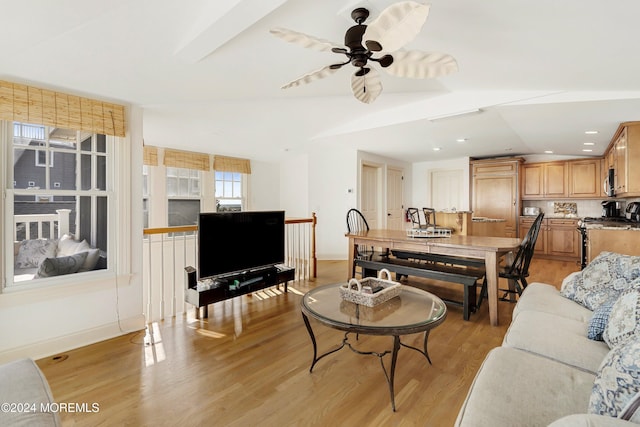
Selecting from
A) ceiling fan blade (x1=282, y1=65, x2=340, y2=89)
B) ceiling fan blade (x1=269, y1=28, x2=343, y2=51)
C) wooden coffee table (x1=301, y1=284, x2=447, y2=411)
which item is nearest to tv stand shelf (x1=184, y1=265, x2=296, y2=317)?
wooden coffee table (x1=301, y1=284, x2=447, y2=411)

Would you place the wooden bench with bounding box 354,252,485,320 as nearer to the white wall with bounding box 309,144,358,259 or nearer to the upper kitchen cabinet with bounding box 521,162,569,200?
the white wall with bounding box 309,144,358,259

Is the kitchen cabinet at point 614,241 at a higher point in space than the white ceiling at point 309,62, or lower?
lower

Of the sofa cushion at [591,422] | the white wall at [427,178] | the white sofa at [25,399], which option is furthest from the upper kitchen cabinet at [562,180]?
the white sofa at [25,399]

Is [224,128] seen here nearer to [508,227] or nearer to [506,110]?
[506,110]

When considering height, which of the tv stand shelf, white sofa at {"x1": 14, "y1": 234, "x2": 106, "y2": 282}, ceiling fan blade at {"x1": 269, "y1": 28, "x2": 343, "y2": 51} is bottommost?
the tv stand shelf

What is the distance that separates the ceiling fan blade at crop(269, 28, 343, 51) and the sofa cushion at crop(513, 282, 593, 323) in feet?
7.19

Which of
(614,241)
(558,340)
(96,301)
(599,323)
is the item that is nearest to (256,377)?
(96,301)

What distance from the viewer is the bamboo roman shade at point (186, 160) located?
5555mm

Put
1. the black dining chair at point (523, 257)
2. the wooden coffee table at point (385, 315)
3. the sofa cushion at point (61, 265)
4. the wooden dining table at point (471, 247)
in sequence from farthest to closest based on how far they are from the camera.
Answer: the black dining chair at point (523, 257)
the wooden dining table at point (471, 247)
the sofa cushion at point (61, 265)
the wooden coffee table at point (385, 315)

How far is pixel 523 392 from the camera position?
1222 mm

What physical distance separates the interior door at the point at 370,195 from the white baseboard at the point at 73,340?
4634mm

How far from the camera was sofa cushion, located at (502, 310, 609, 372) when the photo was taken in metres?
1.50

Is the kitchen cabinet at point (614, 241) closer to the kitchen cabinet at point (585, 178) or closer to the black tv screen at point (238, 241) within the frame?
the kitchen cabinet at point (585, 178)

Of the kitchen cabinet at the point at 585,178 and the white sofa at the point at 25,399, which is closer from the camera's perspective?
the white sofa at the point at 25,399
